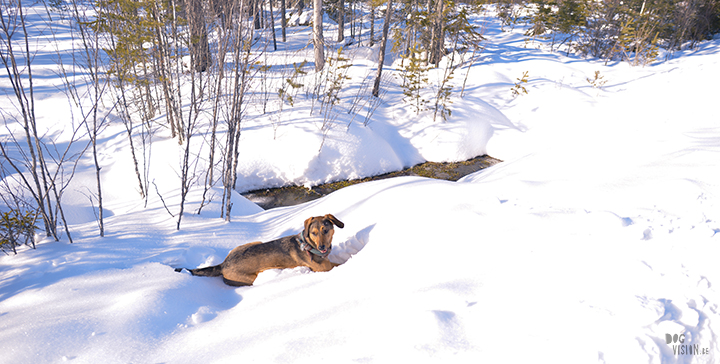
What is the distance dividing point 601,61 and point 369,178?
42.4 ft

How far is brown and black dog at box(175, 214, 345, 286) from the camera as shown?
8.13 feet

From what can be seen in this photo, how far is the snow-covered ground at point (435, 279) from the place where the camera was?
1412mm

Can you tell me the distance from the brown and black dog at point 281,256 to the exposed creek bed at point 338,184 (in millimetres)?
3276

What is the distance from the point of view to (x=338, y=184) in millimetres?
6590

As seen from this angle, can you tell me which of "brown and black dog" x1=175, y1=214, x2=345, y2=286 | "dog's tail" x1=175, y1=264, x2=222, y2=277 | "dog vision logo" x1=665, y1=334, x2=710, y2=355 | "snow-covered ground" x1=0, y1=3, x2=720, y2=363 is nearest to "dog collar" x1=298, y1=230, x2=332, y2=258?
"brown and black dog" x1=175, y1=214, x2=345, y2=286

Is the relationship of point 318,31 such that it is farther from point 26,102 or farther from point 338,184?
point 26,102

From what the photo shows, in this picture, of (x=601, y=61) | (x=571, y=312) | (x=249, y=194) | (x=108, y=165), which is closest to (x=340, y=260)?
(x=571, y=312)

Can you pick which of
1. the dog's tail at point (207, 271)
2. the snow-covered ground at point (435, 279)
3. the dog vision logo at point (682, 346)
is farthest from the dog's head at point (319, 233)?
the dog vision logo at point (682, 346)

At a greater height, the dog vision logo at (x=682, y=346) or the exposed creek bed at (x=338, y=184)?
the dog vision logo at (x=682, y=346)

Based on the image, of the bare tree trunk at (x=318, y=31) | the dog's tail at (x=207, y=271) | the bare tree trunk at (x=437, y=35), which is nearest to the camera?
the dog's tail at (x=207, y=271)

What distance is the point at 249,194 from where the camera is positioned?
6.25m

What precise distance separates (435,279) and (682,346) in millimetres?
1088

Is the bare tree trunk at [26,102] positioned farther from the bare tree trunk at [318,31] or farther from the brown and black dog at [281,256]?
the bare tree trunk at [318,31]

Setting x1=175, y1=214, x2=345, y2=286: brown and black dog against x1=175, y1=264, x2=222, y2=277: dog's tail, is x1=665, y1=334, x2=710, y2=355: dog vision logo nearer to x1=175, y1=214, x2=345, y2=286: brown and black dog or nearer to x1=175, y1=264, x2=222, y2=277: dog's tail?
x1=175, y1=214, x2=345, y2=286: brown and black dog
